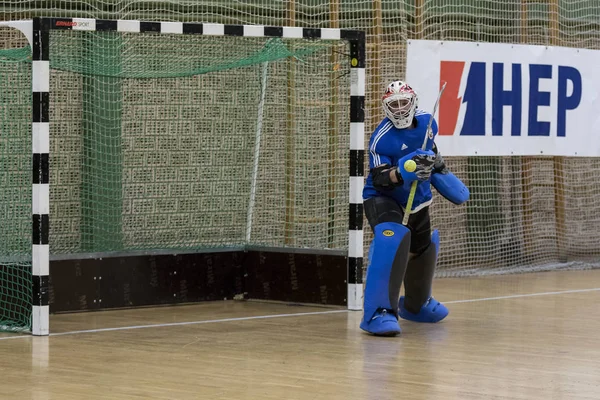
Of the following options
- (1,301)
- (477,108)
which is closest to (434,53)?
(477,108)

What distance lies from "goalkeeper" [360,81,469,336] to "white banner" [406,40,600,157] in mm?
2844

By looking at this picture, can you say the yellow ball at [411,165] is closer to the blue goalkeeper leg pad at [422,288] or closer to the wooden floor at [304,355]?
the blue goalkeeper leg pad at [422,288]

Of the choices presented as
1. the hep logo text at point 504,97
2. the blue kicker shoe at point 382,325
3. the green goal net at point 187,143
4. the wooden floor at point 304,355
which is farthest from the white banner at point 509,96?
the blue kicker shoe at point 382,325

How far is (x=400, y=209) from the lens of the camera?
804cm

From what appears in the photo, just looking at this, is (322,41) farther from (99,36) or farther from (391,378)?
(391,378)

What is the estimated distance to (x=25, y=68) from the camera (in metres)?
8.83

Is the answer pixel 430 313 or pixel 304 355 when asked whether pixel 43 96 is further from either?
pixel 430 313

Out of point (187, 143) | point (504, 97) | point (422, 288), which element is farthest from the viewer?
point (504, 97)

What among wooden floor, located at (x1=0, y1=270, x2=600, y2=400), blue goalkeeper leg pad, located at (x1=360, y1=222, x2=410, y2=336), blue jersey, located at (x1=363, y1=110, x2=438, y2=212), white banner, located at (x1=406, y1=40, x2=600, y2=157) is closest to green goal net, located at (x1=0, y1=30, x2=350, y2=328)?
wooden floor, located at (x1=0, y1=270, x2=600, y2=400)

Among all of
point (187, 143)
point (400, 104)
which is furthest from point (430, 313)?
point (187, 143)

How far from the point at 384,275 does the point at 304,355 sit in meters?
1.01

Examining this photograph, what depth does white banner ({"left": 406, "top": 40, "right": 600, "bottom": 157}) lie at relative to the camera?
434 inches

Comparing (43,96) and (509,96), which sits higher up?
(509,96)

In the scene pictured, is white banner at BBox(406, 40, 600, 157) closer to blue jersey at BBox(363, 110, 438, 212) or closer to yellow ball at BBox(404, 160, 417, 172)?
blue jersey at BBox(363, 110, 438, 212)
